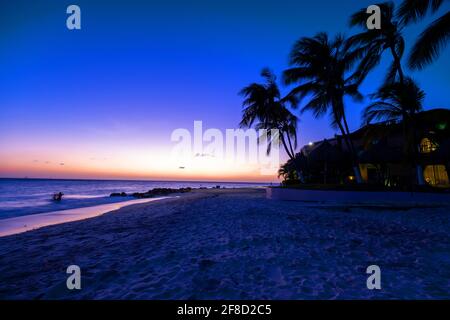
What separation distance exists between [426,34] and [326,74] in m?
6.41

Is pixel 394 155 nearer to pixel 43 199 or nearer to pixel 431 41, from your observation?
pixel 431 41

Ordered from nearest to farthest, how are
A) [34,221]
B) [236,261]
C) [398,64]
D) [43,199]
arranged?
[236,261], [34,221], [398,64], [43,199]

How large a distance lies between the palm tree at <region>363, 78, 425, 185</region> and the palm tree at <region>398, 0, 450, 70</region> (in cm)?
377

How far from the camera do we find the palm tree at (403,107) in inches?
447

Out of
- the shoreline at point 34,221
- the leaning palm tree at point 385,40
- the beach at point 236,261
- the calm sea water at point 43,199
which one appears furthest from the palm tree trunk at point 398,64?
the calm sea water at point 43,199

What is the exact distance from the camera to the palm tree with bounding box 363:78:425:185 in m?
11.4

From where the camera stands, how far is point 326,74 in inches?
552

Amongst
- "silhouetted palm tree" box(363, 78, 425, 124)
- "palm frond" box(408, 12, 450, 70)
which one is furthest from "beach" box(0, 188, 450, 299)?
"silhouetted palm tree" box(363, 78, 425, 124)

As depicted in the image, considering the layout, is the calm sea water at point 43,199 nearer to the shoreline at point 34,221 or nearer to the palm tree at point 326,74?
the shoreline at point 34,221

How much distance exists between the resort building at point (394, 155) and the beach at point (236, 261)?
28.2ft

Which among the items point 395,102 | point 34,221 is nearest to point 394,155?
point 395,102

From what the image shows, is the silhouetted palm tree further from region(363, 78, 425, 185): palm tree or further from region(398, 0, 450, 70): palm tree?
region(398, 0, 450, 70): palm tree
